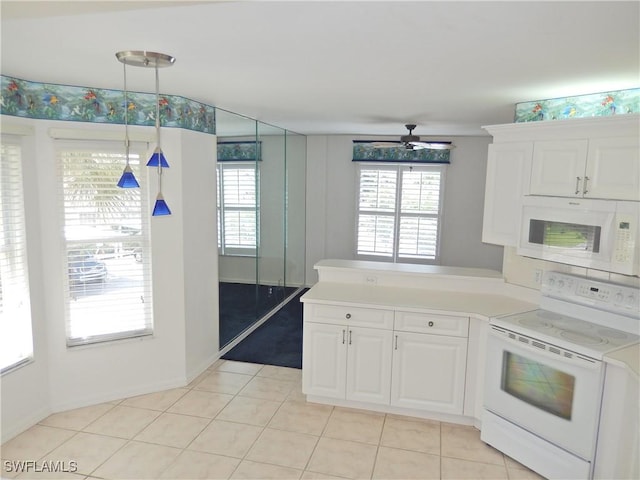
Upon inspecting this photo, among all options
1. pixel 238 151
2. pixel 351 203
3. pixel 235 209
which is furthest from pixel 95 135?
pixel 351 203

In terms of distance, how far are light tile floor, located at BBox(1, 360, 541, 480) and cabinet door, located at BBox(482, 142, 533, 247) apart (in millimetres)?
1463

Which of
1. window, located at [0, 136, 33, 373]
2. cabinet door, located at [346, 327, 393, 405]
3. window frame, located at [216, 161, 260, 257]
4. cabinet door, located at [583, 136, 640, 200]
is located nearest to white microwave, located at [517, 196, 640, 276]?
cabinet door, located at [583, 136, 640, 200]

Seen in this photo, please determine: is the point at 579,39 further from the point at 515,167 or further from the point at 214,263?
the point at 214,263

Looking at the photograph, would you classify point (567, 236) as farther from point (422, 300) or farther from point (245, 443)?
point (245, 443)

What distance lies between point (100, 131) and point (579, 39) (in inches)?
120

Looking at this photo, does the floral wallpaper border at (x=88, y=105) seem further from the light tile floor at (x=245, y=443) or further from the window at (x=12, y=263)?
the light tile floor at (x=245, y=443)

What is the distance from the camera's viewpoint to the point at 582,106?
3215 mm

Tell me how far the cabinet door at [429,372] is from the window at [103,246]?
204 cm

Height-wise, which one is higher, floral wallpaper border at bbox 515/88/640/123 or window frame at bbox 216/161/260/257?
floral wallpaper border at bbox 515/88/640/123

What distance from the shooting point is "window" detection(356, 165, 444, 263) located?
6750 mm

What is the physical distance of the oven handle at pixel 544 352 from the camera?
2467 mm

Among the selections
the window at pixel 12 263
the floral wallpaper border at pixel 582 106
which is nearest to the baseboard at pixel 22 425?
the window at pixel 12 263

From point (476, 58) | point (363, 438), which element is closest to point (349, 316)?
point (363, 438)

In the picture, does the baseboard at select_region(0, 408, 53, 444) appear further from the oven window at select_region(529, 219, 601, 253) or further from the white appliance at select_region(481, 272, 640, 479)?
the oven window at select_region(529, 219, 601, 253)
